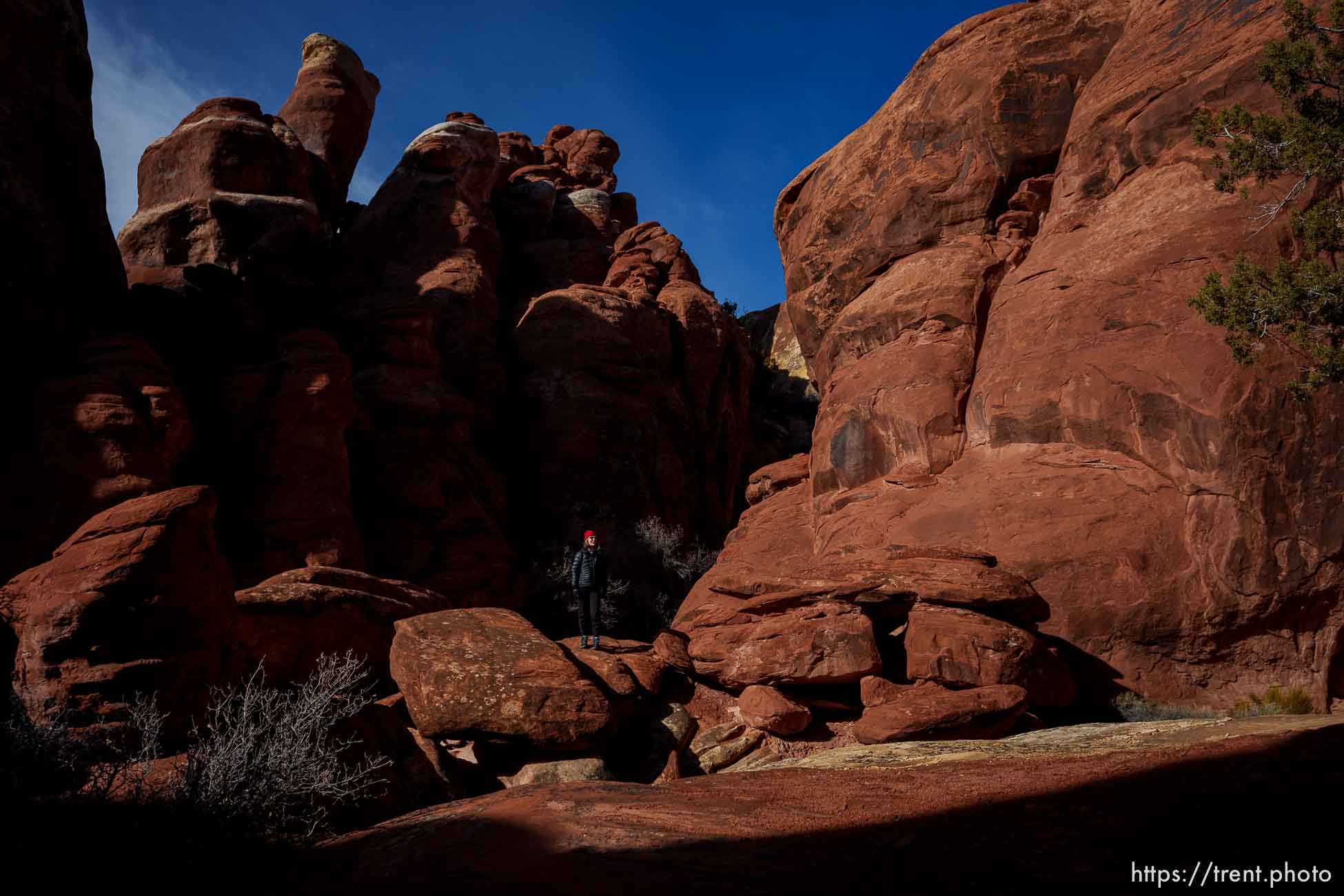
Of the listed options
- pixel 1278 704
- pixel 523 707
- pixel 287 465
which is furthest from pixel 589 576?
pixel 287 465

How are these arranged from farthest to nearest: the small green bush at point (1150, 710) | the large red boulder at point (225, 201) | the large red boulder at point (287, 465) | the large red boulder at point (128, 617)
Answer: the large red boulder at point (225, 201)
the large red boulder at point (287, 465)
the small green bush at point (1150, 710)
the large red boulder at point (128, 617)

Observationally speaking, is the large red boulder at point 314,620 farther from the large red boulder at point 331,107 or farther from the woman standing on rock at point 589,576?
the large red boulder at point 331,107

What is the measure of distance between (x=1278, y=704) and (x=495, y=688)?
10080 mm

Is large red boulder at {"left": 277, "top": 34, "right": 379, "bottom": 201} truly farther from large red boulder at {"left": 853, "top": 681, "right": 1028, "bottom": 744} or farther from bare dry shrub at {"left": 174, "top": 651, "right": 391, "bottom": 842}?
large red boulder at {"left": 853, "top": 681, "right": 1028, "bottom": 744}

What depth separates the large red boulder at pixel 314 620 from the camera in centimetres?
1205

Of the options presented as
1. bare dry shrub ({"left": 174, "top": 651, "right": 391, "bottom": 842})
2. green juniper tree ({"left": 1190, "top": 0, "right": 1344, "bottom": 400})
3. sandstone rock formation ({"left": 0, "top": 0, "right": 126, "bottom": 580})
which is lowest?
bare dry shrub ({"left": 174, "top": 651, "right": 391, "bottom": 842})

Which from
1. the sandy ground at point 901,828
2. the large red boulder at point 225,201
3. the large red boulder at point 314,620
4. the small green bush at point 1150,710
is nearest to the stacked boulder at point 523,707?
the large red boulder at point 314,620

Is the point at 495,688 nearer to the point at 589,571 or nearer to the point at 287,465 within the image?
the point at 589,571

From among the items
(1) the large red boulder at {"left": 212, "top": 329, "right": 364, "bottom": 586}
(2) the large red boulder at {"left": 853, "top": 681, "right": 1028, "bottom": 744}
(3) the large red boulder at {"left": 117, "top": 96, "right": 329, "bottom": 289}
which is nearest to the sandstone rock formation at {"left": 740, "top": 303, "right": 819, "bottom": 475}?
(1) the large red boulder at {"left": 212, "top": 329, "right": 364, "bottom": 586}

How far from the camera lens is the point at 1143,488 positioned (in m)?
12.0

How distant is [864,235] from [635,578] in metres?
14.3

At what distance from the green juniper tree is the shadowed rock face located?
0.60m

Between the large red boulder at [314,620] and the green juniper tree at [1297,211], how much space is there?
13.3 meters

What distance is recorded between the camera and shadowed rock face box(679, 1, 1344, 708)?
36.7ft
